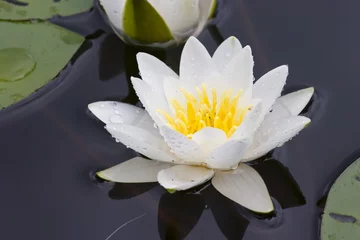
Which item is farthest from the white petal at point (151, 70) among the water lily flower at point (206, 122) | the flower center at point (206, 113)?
the flower center at point (206, 113)

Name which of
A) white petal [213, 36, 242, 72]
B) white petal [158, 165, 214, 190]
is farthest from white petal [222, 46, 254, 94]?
white petal [158, 165, 214, 190]

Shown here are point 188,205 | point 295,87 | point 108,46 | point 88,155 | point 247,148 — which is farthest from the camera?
point 108,46

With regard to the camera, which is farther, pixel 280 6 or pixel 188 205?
pixel 280 6

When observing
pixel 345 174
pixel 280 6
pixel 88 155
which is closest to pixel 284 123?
pixel 345 174

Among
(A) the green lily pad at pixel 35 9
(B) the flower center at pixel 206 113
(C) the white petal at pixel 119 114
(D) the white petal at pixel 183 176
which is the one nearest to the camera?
(D) the white petal at pixel 183 176

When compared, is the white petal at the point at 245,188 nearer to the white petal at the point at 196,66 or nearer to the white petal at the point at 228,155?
the white petal at the point at 228,155

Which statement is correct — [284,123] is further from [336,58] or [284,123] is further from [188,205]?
[336,58]

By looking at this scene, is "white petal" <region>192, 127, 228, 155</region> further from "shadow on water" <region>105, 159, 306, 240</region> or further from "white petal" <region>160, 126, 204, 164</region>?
"shadow on water" <region>105, 159, 306, 240</region>
